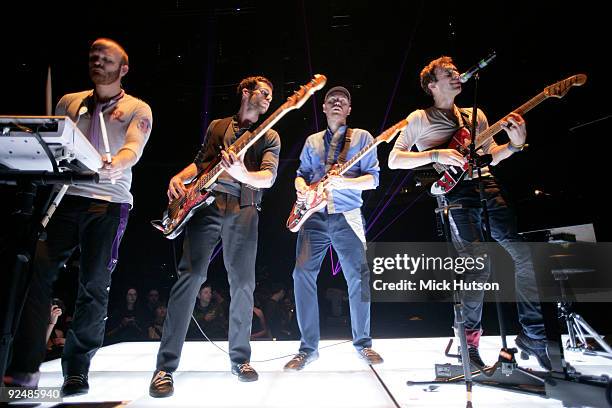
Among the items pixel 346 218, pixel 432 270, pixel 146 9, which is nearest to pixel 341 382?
pixel 346 218

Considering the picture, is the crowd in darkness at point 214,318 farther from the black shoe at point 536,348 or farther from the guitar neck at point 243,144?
the black shoe at point 536,348

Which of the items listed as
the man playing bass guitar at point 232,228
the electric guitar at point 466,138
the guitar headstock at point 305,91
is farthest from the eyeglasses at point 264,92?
the electric guitar at point 466,138

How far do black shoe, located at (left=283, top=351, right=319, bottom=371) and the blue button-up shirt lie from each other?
1241 mm

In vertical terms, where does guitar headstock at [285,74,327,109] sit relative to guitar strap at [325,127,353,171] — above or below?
above

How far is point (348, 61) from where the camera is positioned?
7.34 m

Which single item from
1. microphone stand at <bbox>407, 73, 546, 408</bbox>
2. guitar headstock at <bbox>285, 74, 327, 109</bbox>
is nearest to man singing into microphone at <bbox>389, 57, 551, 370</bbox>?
microphone stand at <bbox>407, 73, 546, 408</bbox>

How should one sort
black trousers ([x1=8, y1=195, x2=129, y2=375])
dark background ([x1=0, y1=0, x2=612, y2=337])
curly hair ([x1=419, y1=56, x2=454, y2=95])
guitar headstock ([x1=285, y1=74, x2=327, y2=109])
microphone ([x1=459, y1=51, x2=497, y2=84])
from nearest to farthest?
black trousers ([x1=8, y1=195, x2=129, y2=375]) → microphone ([x1=459, y1=51, x2=497, y2=84]) → guitar headstock ([x1=285, y1=74, x2=327, y2=109]) → curly hair ([x1=419, y1=56, x2=454, y2=95]) → dark background ([x1=0, y1=0, x2=612, y2=337])

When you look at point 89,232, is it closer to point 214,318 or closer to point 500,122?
point 500,122

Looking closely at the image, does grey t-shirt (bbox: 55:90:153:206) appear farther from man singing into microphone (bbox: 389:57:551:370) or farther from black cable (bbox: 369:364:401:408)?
black cable (bbox: 369:364:401:408)

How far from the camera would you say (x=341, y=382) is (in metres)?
2.46

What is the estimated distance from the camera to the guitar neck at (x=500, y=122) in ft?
9.54

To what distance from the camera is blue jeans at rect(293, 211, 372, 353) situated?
3.24 metres

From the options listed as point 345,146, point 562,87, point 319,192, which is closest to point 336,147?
point 345,146

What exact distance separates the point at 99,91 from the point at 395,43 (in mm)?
5512
